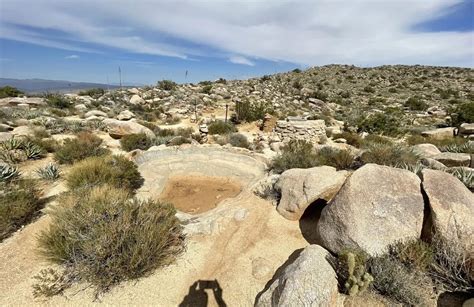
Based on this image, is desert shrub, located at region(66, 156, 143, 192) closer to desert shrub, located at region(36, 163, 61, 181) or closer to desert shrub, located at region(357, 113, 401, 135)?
desert shrub, located at region(36, 163, 61, 181)

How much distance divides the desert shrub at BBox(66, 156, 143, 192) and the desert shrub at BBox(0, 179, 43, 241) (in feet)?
2.56

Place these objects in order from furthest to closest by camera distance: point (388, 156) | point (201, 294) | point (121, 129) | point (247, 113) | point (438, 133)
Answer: point (247, 113), point (438, 133), point (121, 129), point (388, 156), point (201, 294)

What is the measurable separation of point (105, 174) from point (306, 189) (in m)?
4.68

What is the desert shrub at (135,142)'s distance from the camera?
10758mm

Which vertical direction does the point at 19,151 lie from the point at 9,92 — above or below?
below

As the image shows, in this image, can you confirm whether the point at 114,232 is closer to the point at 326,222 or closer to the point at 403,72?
the point at 326,222

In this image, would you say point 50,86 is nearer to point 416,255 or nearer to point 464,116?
point 464,116

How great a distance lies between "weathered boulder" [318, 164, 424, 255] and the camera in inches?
160

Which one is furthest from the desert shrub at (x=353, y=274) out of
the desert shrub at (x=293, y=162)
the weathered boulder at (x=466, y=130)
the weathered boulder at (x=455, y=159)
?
the weathered boulder at (x=466, y=130)

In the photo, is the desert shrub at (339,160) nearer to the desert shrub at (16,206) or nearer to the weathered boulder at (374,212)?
the weathered boulder at (374,212)

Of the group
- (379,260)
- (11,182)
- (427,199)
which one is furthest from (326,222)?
(11,182)

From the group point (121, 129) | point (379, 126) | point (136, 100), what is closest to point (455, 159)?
point (379, 126)

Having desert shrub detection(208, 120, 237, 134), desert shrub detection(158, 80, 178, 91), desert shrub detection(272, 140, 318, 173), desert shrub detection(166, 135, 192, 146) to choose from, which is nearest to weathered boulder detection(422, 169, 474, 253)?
desert shrub detection(272, 140, 318, 173)

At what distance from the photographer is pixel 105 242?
156 inches
